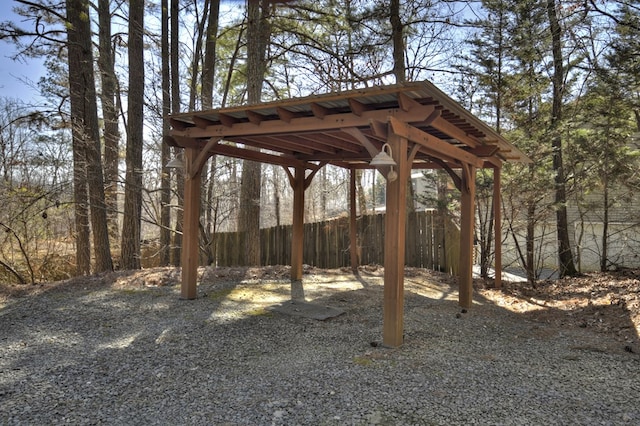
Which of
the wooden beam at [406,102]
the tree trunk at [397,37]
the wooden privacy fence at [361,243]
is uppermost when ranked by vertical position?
the tree trunk at [397,37]

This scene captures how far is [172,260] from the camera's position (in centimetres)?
1033

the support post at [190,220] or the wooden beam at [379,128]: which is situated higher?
the wooden beam at [379,128]

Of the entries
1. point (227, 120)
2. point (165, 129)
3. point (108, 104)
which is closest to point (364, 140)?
point (227, 120)

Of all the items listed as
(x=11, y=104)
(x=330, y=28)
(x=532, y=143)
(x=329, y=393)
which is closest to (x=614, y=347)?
(x=329, y=393)

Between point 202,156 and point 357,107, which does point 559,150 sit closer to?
point 357,107

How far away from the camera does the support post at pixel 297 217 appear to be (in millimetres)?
7232

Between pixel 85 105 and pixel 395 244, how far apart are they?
270 inches

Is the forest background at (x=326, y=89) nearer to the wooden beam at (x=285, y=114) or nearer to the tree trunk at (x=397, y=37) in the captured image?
the tree trunk at (x=397, y=37)

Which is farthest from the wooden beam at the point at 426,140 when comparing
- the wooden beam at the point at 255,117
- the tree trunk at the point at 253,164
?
the tree trunk at the point at 253,164

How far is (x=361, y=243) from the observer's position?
1002cm

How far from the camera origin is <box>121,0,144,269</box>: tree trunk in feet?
28.8

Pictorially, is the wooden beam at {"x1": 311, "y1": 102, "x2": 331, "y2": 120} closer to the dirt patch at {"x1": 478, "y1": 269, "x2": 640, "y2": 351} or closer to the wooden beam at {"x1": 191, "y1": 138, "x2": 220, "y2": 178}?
the wooden beam at {"x1": 191, "y1": 138, "x2": 220, "y2": 178}

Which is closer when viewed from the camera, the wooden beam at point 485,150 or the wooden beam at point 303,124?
the wooden beam at point 303,124

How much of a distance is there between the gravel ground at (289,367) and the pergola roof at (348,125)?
6.56ft
